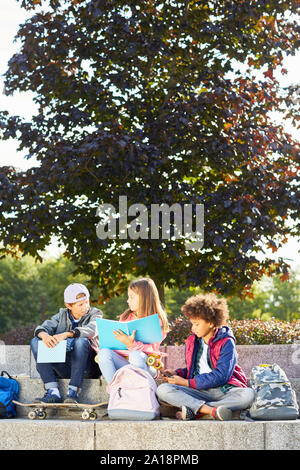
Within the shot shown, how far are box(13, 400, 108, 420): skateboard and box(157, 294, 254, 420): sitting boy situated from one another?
62 centimetres

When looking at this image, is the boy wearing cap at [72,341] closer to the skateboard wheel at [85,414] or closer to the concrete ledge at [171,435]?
the skateboard wheel at [85,414]

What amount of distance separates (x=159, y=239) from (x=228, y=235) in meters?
1.09

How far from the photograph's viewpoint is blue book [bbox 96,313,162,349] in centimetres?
614

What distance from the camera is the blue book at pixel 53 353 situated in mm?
6609

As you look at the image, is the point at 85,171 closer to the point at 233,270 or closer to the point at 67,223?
the point at 67,223

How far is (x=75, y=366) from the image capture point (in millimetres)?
6570

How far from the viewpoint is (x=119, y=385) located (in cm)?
589

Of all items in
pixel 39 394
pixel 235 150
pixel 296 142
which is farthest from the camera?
pixel 296 142

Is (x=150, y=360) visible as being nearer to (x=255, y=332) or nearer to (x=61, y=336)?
(x=61, y=336)

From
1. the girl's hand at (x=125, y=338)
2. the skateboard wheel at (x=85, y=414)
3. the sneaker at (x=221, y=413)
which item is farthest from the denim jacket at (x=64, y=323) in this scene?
the sneaker at (x=221, y=413)

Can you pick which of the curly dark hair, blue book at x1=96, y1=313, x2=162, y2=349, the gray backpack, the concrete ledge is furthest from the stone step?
the gray backpack

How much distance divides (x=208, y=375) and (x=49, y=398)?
5.17 feet

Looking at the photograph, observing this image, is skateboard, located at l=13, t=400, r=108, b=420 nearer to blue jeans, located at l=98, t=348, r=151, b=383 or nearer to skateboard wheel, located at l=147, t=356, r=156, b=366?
blue jeans, located at l=98, t=348, r=151, b=383
